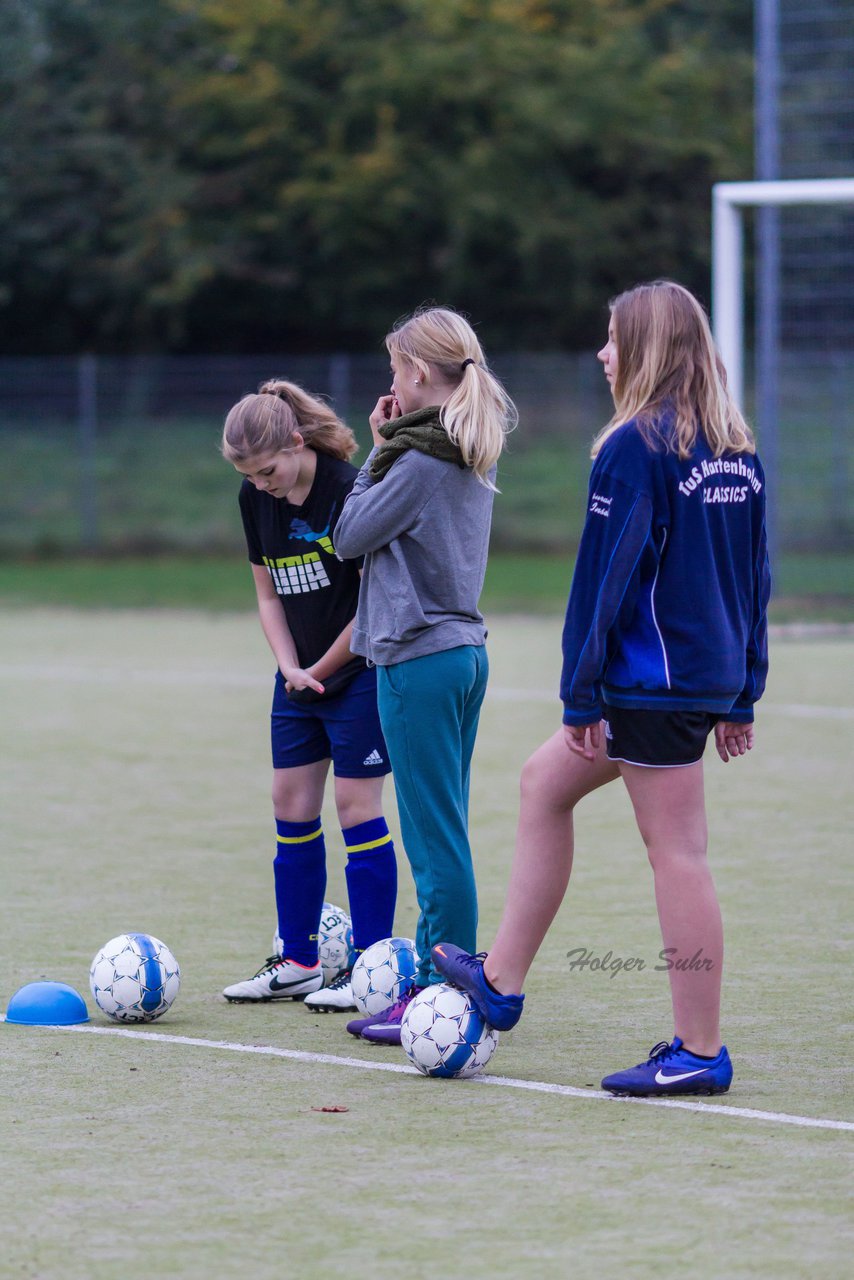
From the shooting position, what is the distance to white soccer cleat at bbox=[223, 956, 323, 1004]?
5375 millimetres

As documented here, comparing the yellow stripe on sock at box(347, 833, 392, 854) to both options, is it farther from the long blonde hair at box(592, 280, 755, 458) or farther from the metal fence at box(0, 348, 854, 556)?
the metal fence at box(0, 348, 854, 556)

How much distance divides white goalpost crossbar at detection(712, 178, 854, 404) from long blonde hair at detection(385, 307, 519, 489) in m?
9.90

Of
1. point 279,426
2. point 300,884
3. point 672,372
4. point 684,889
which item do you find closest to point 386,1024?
point 300,884

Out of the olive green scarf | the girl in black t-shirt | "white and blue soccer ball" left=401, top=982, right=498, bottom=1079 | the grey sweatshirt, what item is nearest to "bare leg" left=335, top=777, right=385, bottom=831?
the girl in black t-shirt

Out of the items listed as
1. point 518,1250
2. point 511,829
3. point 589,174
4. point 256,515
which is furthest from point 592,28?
point 518,1250

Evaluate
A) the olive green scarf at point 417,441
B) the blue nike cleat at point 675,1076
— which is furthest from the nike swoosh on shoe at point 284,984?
the olive green scarf at point 417,441

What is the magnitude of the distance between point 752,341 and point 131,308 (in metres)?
10.6

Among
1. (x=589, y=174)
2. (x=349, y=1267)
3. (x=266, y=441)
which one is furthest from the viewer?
(x=589, y=174)

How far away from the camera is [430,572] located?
15.5 feet

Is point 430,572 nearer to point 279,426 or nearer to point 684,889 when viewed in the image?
point 279,426

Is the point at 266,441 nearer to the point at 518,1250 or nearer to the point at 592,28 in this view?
the point at 518,1250

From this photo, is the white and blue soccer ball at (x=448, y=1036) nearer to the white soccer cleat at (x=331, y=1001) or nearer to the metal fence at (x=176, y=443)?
the white soccer cleat at (x=331, y=1001)

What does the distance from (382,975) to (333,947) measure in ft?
1.97

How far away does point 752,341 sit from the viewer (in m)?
31.8
